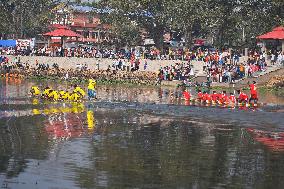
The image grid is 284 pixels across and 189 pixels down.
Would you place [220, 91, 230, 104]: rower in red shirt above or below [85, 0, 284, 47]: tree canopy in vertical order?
below

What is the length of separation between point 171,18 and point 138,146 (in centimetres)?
6555

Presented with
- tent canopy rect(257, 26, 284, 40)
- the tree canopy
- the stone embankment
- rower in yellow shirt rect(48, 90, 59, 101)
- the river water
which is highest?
the tree canopy

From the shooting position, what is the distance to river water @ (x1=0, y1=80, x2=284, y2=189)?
74.6 feet

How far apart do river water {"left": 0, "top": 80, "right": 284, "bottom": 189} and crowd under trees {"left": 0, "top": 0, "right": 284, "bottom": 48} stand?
121 ft

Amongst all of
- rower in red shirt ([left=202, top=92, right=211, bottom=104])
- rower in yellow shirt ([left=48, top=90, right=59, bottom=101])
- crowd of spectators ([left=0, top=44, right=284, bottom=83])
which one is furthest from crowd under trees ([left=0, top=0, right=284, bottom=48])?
rower in yellow shirt ([left=48, top=90, right=59, bottom=101])

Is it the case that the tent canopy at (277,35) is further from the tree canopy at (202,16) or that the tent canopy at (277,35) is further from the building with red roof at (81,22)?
the building with red roof at (81,22)

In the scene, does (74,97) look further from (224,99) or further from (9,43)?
(9,43)

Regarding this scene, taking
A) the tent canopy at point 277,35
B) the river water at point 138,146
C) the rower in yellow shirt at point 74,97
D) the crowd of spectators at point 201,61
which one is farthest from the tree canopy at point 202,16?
the river water at point 138,146

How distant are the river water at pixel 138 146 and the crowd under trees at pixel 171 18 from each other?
3688cm

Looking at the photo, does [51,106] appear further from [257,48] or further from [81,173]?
[257,48]

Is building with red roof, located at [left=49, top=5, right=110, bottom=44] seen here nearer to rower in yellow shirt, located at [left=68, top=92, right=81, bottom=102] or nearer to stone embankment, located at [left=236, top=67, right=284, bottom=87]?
stone embankment, located at [left=236, top=67, right=284, bottom=87]

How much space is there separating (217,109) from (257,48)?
4734 centimetres

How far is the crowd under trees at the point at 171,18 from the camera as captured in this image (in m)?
84.6

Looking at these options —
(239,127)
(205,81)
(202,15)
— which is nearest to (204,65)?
(205,81)
